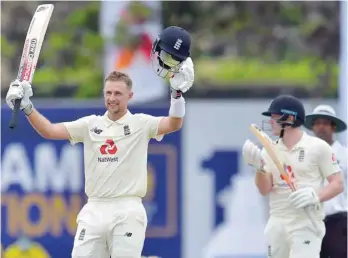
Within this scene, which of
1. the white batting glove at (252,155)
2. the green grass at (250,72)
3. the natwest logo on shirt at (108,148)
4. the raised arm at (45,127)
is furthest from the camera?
the green grass at (250,72)

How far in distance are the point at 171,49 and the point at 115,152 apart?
78 centimetres

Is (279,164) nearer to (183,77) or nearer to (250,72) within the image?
(183,77)

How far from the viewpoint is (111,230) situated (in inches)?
308

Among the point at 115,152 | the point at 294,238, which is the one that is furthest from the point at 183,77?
the point at 294,238

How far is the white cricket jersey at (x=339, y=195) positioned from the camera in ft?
31.7

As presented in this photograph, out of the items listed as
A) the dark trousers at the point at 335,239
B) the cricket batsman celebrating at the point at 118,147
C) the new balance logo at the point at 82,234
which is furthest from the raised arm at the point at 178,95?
the dark trousers at the point at 335,239

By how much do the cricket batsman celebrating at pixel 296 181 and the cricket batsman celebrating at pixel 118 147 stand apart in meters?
1.09

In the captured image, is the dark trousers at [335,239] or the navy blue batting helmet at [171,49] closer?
the navy blue batting helmet at [171,49]

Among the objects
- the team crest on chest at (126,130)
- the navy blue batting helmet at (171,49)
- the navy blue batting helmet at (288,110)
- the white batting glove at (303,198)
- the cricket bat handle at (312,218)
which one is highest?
the navy blue batting helmet at (171,49)

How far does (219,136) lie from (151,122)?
5.39 meters

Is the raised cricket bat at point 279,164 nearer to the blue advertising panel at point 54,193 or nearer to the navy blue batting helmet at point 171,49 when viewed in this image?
the navy blue batting helmet at point 171,49

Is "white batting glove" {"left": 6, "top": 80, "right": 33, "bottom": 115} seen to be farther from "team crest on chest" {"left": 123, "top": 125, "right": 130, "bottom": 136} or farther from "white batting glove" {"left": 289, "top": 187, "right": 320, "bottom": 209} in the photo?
"white batting glove" {"left": 289, "top": 187, "right": 320, "bottom": 209}

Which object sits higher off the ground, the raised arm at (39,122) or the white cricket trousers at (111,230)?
the raised arm at (39,122)

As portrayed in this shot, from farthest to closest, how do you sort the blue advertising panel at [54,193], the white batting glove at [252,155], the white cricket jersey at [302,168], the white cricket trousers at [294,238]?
the blue advertising panel at [54,193] < the white cricket jersey at [302,168] < the white cricket trousers at [294,238] < the white batting glove at [252,155]
